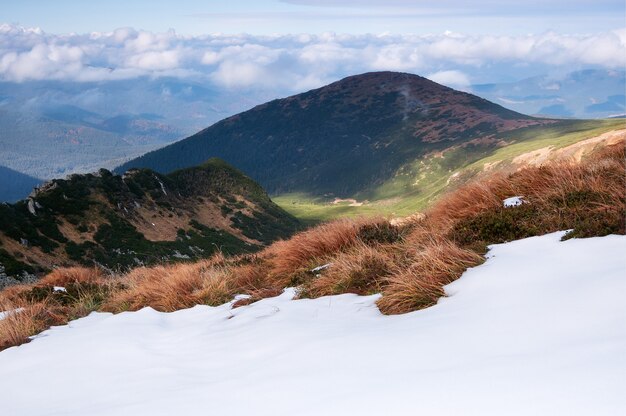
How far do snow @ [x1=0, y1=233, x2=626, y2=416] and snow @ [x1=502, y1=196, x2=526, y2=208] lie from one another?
197 cm

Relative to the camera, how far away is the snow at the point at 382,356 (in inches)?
136

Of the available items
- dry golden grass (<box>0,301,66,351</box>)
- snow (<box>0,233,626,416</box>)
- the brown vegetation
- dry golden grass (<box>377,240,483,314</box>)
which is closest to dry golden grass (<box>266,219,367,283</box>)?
the brown vegetation

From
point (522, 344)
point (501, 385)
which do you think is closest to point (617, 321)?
point (522, 344)

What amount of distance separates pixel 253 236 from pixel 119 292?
87634 mm

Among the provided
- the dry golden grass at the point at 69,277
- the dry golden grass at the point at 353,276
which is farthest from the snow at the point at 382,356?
the dry golden grass at the point at 69,277

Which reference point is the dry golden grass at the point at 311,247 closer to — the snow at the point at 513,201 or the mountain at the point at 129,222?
the snow at the point at 513,201

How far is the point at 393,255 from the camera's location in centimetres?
912

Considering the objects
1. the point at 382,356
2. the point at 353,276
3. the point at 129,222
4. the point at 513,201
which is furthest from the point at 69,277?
the point at 129,222

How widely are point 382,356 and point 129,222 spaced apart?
256 ft

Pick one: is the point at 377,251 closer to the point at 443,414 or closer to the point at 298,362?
the point at 298,362

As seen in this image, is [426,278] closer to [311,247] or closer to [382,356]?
[382,356]

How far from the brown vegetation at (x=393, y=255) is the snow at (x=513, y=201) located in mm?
115

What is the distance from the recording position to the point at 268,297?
8977mm

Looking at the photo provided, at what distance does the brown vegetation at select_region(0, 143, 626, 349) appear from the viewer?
729 centimetres
